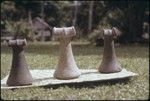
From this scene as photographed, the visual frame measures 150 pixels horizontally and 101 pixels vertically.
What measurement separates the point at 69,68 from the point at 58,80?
29cm

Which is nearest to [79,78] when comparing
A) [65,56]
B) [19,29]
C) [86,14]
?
[65,56]

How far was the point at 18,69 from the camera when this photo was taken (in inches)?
286

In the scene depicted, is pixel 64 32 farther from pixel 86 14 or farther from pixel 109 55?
pixel 86 14

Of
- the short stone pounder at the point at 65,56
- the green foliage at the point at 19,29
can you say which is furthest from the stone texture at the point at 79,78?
the green foliage at the point at 19,29

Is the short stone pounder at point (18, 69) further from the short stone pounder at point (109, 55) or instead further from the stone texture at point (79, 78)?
the short stone pounder at point (109, 55)

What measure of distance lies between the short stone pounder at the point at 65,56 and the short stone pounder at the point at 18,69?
0.56 meters

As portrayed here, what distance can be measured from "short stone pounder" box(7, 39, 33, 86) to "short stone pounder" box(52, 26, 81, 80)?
1.85 ft

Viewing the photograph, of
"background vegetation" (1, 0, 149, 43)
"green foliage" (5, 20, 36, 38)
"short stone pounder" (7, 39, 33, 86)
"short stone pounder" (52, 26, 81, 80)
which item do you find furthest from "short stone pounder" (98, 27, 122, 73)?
"green foliage" (5, 20, 36, 38)

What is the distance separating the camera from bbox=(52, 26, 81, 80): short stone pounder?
7477 mm

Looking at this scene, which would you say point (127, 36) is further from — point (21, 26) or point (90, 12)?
point (21, 26)

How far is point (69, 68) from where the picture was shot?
7586mm

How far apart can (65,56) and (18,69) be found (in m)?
0.86

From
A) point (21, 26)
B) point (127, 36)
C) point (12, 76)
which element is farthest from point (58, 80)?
point (21, 26)

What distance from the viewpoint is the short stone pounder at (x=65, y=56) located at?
7.48 meters
